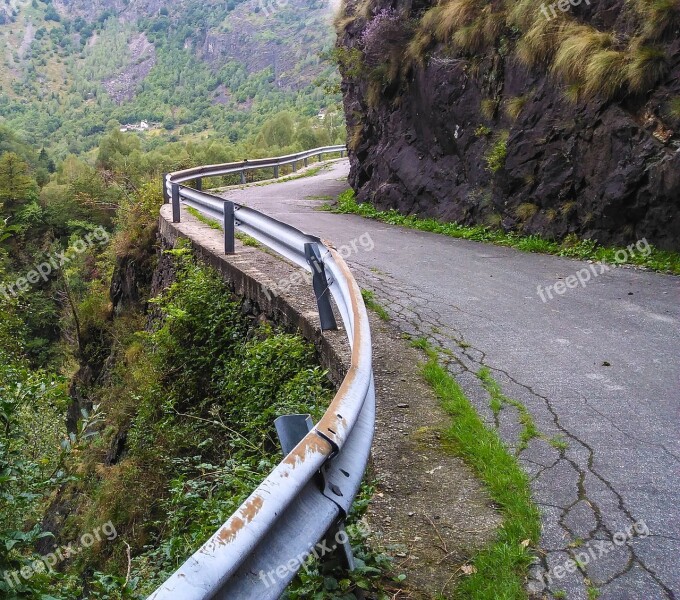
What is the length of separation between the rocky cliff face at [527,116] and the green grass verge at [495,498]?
6.35m

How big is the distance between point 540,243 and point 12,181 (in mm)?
44620

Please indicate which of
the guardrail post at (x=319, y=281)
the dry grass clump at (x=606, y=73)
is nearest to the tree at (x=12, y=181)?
the dry grass clump at (x=606, y=73)

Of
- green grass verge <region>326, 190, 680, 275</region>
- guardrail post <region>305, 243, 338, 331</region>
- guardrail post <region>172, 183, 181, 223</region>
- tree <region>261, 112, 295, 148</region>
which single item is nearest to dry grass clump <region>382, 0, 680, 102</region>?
green grass verge <region>326, 190, 680, 275</region>

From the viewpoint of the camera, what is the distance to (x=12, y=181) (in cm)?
4566

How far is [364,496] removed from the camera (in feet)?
9.89

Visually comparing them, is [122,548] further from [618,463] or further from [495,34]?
[495,34]

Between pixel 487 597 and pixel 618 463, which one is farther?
pixel 618 463

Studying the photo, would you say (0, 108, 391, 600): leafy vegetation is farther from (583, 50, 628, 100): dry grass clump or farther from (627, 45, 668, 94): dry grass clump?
(627, 45, 668, 94): dry grass clump

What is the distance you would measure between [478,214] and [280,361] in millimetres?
8205

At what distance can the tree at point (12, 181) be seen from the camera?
45.2 m

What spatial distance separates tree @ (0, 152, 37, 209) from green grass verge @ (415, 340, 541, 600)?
47150mm

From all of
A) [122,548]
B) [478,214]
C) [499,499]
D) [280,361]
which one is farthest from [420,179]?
[499,499]

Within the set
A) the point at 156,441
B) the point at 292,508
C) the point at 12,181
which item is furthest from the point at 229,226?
the point at 12,181

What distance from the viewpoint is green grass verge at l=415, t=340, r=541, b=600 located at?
94.3 inches
